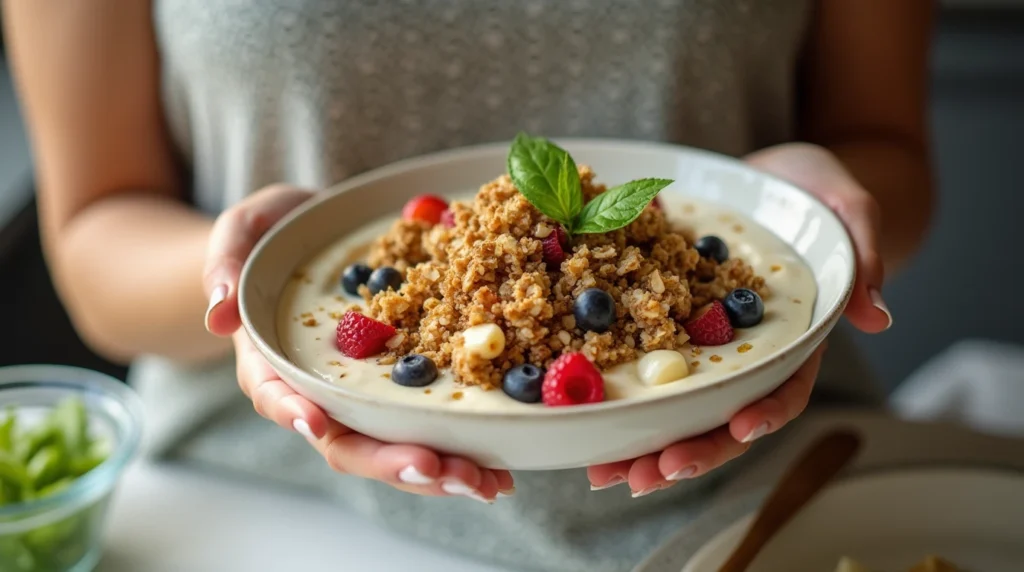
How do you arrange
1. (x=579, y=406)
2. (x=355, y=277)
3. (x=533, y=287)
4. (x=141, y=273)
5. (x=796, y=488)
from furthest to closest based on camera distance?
(x=141, y=273)
(x=796, y=488)
(x=355, y=277)
(x=533, y=287)
(x=579, y=406)

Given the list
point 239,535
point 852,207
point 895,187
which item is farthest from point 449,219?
point 895,187

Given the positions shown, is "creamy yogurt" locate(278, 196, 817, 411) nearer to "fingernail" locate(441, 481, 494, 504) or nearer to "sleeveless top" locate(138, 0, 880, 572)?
"fingernail" locate(441, 481, 494, 504)

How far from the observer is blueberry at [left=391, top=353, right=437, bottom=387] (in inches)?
25.8

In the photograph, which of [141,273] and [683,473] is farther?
[141,273]

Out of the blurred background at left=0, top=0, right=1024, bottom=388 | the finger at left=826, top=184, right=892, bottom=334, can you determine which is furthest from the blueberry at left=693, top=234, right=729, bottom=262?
the blurred background at left=0, top=0, right=1024, bottom=388

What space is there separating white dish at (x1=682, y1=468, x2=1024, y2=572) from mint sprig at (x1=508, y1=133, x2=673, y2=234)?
384mm

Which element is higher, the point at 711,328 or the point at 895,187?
the point at 711,328

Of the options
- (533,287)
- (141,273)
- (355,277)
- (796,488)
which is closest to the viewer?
(533,287)

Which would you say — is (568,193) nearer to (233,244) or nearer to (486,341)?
(486,341)

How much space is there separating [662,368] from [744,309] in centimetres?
11

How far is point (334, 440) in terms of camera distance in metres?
0.67

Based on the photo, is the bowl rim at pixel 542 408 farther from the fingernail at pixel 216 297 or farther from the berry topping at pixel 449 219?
the berry topping at pixel 449 219

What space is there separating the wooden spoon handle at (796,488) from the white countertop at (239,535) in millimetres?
275

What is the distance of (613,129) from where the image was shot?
3.59 ft
